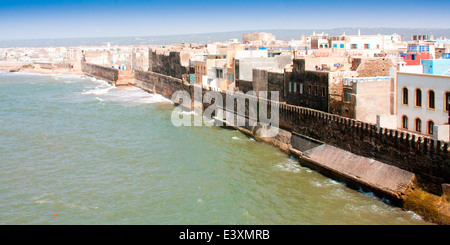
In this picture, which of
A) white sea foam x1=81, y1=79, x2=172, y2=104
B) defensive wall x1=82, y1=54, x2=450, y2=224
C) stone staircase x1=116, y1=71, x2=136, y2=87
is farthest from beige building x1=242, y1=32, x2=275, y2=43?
defensive wall x1=82, y1=54, x2=450, y2=224

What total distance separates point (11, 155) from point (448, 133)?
26081mm

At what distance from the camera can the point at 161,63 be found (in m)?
70.9

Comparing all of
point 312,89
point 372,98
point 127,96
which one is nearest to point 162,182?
point 312,89

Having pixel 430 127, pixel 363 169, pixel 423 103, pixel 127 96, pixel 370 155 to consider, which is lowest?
pixel 363 169

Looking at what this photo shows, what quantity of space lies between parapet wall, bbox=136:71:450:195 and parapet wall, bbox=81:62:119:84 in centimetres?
5428

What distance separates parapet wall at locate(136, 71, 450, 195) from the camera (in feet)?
64.7

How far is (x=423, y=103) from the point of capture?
22.9 m

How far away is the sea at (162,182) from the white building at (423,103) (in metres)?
4.61

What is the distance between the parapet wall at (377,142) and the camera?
19.7 metres

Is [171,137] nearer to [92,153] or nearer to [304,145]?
[92,153]

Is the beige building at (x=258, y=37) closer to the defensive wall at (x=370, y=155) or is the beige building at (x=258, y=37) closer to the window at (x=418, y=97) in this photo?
the defensive wall at (x=370, y=155)

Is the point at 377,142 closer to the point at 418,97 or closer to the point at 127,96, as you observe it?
the point at 418,97

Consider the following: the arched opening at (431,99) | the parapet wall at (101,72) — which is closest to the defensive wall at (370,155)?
the arched opening at (431,99)

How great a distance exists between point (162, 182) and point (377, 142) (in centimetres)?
1100
